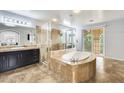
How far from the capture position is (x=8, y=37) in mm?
2418

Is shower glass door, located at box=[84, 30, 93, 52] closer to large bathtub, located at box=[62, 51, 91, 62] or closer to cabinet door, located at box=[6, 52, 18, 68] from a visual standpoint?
large bathtub, located at box=[62, 51, 91, 62]

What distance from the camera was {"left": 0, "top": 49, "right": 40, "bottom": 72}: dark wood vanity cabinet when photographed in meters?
2.79

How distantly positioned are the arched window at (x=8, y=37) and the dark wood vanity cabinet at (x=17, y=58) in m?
0.51

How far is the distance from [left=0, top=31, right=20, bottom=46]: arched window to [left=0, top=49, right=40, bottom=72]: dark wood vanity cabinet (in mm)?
512

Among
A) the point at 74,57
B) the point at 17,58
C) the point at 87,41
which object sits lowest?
the point at 17,58

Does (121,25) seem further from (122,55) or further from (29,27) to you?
(29,27)

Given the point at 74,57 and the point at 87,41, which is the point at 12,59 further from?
the point at 87,41

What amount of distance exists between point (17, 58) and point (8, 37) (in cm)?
95

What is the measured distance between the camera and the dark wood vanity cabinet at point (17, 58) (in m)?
2.79

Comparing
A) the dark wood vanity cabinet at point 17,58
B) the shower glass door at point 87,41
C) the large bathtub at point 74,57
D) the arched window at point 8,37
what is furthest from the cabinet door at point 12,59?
the shower glass door at point 87,41

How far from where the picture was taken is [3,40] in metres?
2.39

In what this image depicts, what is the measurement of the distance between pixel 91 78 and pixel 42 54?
1.88 m

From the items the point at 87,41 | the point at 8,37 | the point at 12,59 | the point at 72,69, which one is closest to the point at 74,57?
the point at 72,69

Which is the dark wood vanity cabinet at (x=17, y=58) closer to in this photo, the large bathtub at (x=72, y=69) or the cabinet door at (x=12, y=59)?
the cabinet door at (x=12, y=59)
